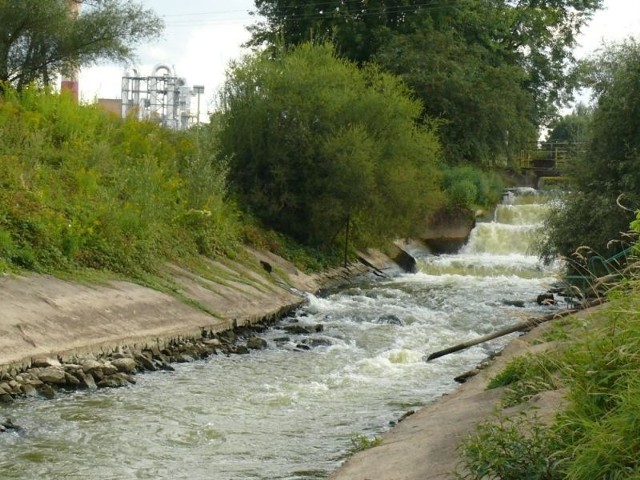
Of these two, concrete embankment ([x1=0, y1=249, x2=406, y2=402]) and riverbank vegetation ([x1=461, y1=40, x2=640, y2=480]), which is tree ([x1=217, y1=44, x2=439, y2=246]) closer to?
concrete embankment ([x1=0, y1=249, x2=406, y2=402])

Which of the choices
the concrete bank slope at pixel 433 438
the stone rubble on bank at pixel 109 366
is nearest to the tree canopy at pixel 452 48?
the stone rubble on bank at pixel 109 366

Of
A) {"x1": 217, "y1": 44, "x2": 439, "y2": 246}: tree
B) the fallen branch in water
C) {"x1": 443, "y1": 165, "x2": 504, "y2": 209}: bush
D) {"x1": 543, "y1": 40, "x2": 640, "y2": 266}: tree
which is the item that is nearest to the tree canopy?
{"x1": 443, "y1": 165, "x2": 504, "y2": 209}: bush

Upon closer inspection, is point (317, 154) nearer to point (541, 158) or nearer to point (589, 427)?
point (589, 427)

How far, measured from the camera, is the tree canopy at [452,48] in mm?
52219

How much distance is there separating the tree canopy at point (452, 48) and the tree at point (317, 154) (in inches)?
443

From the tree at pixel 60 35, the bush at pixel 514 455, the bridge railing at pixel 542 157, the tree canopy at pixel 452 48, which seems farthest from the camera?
the bridge railing at pixel 542 157

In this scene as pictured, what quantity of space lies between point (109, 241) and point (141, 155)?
8.41 meters

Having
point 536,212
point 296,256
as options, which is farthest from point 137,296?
point 536,212

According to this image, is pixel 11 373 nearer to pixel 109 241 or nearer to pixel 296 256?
pixel 109 241

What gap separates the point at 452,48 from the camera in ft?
177

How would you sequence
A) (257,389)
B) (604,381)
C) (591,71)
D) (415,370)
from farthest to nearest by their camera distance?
1. (591,71)
2. (415,370)
3. (257,389)
4. (604,381)

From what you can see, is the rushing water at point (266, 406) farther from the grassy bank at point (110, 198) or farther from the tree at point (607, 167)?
the grassy bank at point (110, 198)

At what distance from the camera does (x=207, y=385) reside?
18.5 metres

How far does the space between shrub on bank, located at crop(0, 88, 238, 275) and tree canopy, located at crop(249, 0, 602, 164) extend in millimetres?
17699
